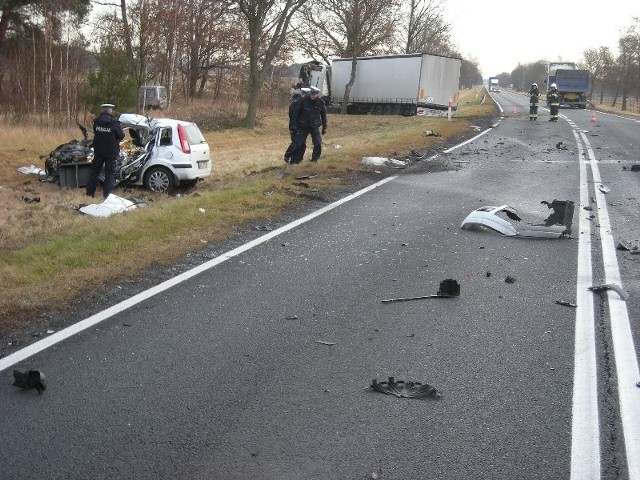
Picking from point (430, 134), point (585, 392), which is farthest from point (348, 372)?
point (430, 134)

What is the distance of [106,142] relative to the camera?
1233cm

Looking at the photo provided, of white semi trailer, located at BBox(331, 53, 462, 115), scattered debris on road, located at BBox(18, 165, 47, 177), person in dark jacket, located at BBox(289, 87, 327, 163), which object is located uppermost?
white semi trailer, located at BBox(331, 53, 462, 115)

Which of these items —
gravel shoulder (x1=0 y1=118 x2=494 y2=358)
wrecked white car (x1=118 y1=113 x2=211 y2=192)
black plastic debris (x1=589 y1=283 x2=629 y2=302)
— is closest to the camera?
gravel shoulder (x1=0 y1=118 x2=494 y2=358)

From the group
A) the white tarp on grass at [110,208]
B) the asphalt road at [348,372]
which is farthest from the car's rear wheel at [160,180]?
the asphalt road at [348,372]

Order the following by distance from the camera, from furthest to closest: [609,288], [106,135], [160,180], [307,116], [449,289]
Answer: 1. [307,116]
2. [160,180]
3. [106,135]
4. [609,288]
5. [449,289]

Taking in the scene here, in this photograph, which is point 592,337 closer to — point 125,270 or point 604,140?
point 125,270

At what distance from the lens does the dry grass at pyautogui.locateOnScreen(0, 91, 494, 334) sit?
658cm

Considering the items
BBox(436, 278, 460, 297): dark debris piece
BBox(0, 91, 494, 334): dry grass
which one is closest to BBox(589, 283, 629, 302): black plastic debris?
BBox(436, 278, 460, 297): dark debris piece

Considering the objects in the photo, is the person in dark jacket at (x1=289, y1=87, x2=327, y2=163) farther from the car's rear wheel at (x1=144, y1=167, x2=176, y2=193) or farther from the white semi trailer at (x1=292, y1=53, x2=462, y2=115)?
the white semi trailer at (x1=292, y1=53, x2=462, y2=115)

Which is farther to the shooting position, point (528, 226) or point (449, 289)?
point (528, 226)

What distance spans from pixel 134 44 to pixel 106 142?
1724 cm

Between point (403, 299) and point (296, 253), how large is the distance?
2.01m

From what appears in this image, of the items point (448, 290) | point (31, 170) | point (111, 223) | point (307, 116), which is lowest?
point (31, 170)

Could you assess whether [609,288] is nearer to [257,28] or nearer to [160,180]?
[160,180]
